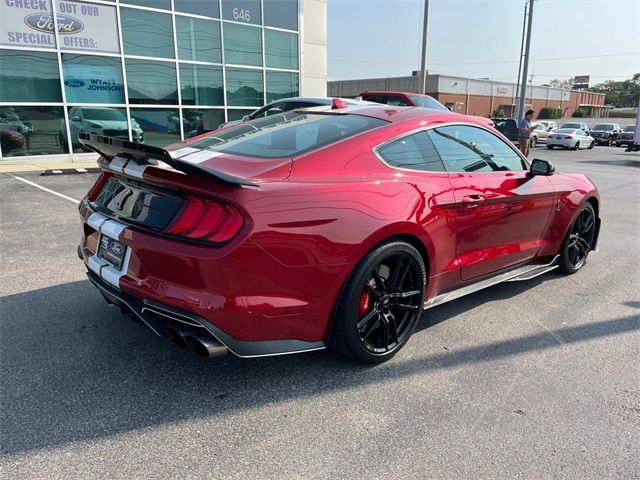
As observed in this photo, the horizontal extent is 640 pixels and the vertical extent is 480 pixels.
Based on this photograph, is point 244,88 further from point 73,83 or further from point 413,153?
point 413,153

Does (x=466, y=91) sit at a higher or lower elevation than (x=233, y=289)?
higher

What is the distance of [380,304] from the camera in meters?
3.06

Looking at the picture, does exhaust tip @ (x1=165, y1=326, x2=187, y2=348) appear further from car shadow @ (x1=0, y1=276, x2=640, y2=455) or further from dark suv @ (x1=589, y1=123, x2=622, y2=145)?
dark suv @ (x1=589, y1=123, x2=622, y2=145)

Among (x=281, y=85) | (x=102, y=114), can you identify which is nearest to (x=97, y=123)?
(x=102, y=114)

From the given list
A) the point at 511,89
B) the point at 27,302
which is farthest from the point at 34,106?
the point at 511,89

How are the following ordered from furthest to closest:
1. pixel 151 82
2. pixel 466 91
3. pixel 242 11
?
pixel 466 91
pixel 242 11
pixel 151 82

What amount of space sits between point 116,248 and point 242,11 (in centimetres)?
1501

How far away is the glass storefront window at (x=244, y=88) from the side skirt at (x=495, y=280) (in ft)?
44.3

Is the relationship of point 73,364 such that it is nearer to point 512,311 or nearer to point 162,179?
point 162,179

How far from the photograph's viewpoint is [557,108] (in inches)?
2876

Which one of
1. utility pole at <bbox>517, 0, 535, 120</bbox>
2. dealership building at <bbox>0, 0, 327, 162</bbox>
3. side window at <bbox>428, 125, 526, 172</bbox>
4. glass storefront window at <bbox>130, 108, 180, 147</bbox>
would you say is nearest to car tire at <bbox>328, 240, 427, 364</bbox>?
side window at <bbox>428, 125, 526, 172</bbox>

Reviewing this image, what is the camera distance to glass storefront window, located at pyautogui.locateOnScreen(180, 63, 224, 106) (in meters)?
15.1

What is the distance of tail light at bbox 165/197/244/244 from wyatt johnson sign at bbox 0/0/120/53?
12.6 metres

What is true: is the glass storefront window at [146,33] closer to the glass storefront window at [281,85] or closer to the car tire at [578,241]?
the glass storefront window at [281,85]
